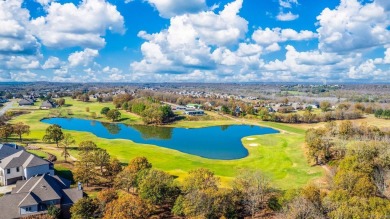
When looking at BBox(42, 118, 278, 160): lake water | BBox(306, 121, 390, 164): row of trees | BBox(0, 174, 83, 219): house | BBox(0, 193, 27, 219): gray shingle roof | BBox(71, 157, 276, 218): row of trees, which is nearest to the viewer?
BBox(71, 157, 276, 218): row of trees

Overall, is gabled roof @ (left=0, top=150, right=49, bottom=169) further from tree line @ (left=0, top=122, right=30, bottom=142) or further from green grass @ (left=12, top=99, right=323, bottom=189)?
tree line @ (left=0, top=122, right=30, bottom=142)

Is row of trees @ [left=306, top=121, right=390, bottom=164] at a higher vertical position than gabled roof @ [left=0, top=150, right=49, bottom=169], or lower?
lower

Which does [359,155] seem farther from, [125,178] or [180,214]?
[125,178]

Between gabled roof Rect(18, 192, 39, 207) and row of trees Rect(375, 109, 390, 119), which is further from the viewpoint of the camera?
row of trees Rect(375, 109, 390, 119)

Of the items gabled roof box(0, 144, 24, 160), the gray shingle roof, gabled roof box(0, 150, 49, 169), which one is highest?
gabled roof box(0, 144, 24, 160)

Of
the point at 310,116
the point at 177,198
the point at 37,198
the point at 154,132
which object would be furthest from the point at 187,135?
the point at 37,198

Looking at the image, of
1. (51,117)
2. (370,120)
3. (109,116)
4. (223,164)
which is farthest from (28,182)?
(370,120)

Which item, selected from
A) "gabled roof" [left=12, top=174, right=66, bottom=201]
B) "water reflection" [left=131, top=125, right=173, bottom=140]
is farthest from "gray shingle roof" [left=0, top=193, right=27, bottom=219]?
"water reflection" [left=131, top=125, right=173, bottom=140]
